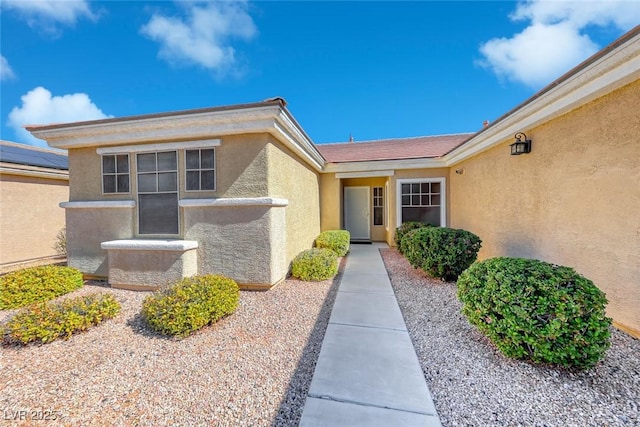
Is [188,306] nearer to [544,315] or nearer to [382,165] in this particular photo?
[544,315]

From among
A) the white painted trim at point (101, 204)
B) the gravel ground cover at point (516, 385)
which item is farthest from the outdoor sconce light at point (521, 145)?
the white painted trim at point (101, 204)

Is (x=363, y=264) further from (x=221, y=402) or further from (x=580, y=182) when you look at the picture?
(x=221, y=402)

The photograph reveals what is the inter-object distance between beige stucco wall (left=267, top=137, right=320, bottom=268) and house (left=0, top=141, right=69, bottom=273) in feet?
30.7

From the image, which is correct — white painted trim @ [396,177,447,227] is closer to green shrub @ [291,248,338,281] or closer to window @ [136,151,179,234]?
green shrub @ [291,248,338,281]

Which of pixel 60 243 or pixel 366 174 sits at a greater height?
pixel 366 174

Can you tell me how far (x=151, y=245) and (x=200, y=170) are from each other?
6.45ft

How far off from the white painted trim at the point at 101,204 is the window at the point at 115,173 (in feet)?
1.01

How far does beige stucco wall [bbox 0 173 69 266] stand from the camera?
800cm

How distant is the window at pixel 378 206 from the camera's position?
1207cm

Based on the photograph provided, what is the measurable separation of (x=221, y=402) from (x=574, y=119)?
6.46 meters

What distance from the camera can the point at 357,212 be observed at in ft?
40.5

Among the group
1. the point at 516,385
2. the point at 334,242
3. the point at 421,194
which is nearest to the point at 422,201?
the point at 421,194

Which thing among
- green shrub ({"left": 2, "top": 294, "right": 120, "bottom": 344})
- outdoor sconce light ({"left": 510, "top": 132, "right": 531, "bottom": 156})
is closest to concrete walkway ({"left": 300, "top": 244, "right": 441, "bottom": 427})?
green shrub ({"left": 2, "top": 294, "right": 120, "bottom": 344})

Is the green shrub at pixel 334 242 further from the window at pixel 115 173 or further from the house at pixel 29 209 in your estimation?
the house at pixel 29 209
